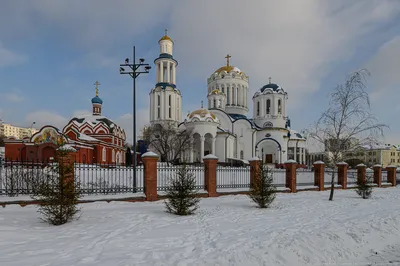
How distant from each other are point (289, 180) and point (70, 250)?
11868mm

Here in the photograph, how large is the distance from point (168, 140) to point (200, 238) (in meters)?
29.3

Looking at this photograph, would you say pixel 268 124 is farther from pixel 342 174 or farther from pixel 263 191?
pixel 263 191

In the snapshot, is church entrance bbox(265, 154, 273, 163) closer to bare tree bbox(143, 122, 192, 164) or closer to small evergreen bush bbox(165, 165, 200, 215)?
bare tree bbox(143, 122, 192, 164)

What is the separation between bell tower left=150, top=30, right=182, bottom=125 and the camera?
38.0 metres

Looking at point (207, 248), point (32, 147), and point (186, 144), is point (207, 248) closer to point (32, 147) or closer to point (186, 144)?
point (32, 147)

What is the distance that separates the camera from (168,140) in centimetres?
3450

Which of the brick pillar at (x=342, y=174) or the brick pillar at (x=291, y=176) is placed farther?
the brick pillar at (x=342, y=174)

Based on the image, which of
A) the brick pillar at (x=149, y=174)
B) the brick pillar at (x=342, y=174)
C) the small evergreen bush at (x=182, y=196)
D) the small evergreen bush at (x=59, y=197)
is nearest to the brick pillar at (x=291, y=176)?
the brick pillar at (x=342, y=174)

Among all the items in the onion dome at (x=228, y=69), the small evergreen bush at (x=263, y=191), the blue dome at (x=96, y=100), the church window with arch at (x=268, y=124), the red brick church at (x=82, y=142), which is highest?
the onion dome at (x=228, y=69)

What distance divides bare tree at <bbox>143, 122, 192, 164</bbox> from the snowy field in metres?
24.5

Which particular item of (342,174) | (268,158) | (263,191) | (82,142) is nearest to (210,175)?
(263,191)

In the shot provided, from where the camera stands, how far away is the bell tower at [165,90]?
3800 centimetres

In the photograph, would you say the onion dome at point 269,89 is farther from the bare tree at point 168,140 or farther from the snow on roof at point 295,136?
the bare tree at point 168,140

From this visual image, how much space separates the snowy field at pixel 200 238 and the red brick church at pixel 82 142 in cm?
985
